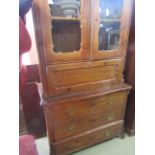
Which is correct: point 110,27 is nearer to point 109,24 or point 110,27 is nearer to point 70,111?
point 109,24

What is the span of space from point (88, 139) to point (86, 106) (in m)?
0.44

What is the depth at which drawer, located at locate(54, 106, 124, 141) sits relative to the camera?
57.0 inches

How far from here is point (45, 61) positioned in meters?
1.20

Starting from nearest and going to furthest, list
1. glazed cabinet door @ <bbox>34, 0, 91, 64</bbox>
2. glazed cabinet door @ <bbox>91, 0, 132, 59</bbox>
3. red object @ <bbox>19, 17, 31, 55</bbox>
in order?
red object @ <bbox>19, 17, 31, 55</bbox>, glazed cabinet door @ <bbox>34, 0, 91, 64</bbox>, glazed cabinet door @ <bbox>91, 0, 132, 59</bbox>

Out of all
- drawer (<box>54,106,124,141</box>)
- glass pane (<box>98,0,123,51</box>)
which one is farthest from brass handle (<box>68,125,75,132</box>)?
glass pane (<box>98,0,123,51</box>)

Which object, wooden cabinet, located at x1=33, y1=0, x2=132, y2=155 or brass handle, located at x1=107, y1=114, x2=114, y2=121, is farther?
brass handle, located at x1=107, y1=114, x2=114, y2=121

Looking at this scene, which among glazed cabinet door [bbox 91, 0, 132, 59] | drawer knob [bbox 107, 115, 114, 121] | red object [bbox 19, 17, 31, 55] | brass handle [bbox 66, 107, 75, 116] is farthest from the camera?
drawer knob [bbox 107, 115, 114, 121]

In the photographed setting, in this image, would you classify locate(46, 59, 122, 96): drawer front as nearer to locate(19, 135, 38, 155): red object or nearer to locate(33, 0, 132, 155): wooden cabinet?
locate(33, 0, 132, 155): wooden cabinet

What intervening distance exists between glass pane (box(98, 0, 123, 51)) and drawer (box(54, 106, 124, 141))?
2.39 ft

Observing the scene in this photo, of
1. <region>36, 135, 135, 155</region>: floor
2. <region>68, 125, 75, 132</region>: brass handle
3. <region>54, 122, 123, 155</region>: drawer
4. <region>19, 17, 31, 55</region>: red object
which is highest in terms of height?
<region>19, 17, 31, 55</region>: red object

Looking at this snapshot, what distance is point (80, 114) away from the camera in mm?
1475
